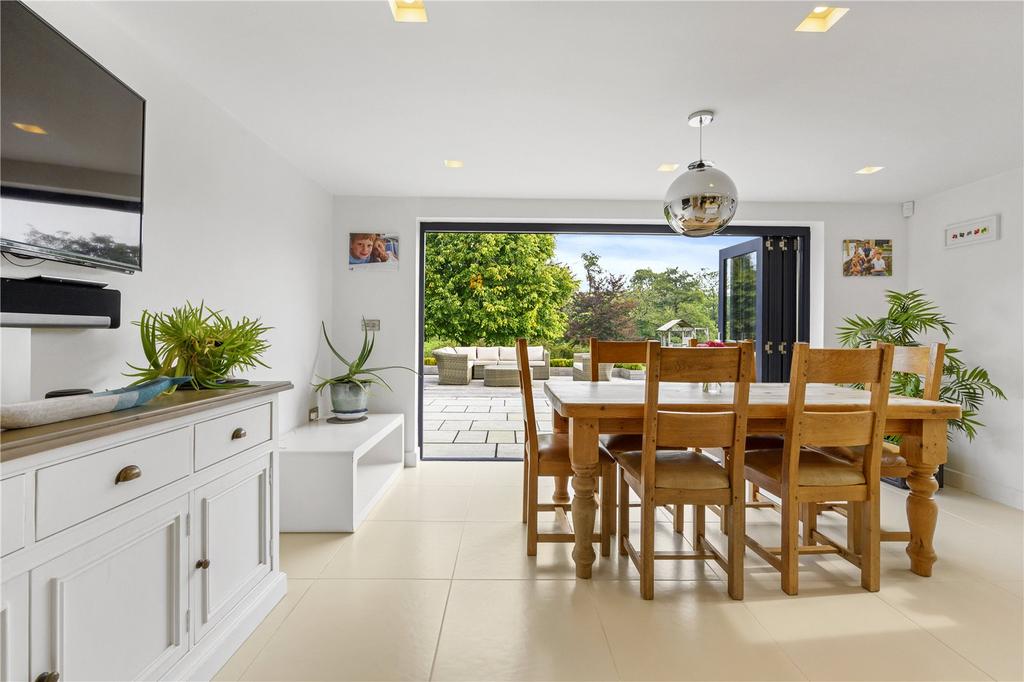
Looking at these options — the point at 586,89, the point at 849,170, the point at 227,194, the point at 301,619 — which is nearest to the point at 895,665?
the point at 301,619

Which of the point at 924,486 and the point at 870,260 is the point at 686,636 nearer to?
the point at 924,486

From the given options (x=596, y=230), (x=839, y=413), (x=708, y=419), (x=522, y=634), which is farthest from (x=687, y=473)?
(x=596, y=230)

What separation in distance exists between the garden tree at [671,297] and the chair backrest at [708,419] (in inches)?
205

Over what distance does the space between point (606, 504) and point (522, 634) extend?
0.88 m

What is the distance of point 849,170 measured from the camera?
350cm

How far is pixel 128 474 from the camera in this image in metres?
1.25

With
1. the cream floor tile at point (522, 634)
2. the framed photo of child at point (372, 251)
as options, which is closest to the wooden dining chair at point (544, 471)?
the cream floor tile at point (522, 634)

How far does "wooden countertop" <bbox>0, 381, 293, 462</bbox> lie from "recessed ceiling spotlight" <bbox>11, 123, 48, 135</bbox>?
2.68ft

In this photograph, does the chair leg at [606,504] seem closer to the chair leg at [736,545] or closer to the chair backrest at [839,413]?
the chair leg at [736,545]

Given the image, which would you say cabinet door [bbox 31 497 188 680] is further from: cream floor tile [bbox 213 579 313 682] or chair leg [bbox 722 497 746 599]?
chair leg [bbox 722 497 746 599]

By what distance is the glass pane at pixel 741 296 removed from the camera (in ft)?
15.6

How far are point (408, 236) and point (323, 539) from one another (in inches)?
101

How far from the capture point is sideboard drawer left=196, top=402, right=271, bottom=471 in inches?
61.5

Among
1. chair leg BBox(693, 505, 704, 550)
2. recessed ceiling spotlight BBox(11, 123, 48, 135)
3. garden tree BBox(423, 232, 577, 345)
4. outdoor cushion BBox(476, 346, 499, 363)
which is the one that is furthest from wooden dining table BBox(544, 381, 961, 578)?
garden tree BBox(423, 232, 577, 345)
